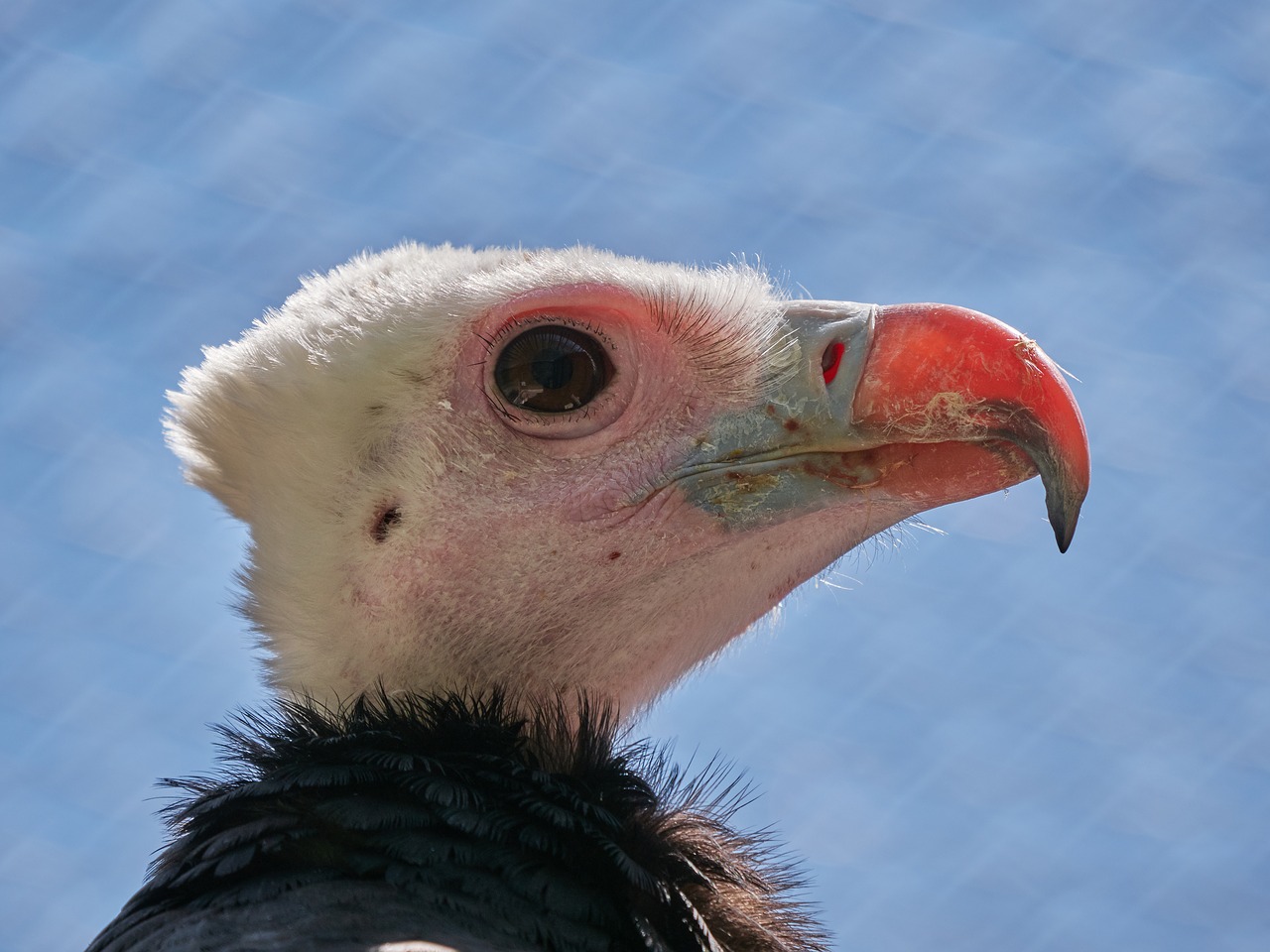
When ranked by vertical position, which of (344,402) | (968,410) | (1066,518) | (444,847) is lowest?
(444,847)

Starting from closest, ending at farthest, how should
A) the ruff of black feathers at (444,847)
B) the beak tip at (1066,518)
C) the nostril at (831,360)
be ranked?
the ruff of black feathers at (444,847)
the beak tip at (1066,518)
the nostril at (831,360)

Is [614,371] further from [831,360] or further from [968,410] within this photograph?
[968,410]

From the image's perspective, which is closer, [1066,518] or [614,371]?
[1066,518]

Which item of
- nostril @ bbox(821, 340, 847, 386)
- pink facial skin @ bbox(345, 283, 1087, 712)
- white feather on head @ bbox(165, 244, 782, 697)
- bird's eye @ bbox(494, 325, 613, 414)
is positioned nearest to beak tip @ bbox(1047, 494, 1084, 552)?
pink facial skin @ bbox(345, 283, 1087, 712)

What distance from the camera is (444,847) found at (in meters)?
2.87

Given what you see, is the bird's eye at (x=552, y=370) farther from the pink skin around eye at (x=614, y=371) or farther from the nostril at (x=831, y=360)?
the nostril at (x=831, y=360)

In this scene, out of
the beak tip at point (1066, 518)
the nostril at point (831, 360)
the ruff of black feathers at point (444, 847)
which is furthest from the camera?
the nostril at point (831, 360)

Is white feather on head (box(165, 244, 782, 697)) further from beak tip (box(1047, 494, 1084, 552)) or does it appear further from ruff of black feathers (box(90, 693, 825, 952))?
beak tip (box(1047, 494, 1084, 552))

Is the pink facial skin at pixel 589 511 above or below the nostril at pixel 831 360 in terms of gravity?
below

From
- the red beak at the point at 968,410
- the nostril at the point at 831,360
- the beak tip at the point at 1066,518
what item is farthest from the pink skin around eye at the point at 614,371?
the beak tip at the point at 1066,518

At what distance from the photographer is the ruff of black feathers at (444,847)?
9.10 feet

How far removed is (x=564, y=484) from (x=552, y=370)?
0.22 m

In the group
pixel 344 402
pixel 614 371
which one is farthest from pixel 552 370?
pixel 344 402

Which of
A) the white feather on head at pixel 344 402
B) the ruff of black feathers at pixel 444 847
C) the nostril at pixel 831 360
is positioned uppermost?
the nostril at pixel 831 360
